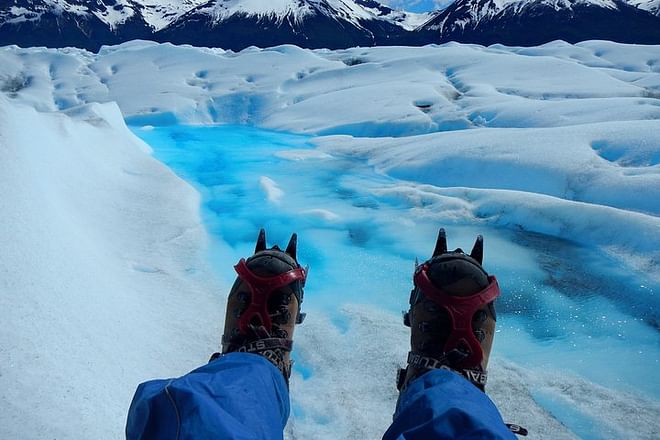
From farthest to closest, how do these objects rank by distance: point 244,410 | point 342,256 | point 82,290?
1. point 342,256
2. point 82,290
3. point 244,410

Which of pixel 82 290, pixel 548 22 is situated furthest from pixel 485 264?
pixel 548 22

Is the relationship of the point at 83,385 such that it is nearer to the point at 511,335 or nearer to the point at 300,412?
the point at 300,412

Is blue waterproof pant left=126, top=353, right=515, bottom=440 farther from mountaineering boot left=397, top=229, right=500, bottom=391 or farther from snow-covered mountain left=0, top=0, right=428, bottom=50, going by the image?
snow-covered mountain left=0, top=0, right=428, bottom=50

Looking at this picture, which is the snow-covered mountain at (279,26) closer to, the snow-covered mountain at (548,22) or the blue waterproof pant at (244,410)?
the snow-covered mountain at (548,22)

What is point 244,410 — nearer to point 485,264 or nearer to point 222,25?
point 485,264

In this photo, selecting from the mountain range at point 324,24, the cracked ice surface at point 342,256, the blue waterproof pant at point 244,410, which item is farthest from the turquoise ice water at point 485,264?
the mountain range at point 324,24

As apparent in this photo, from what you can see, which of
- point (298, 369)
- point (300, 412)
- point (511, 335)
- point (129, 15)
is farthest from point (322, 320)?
point (129, 15)
